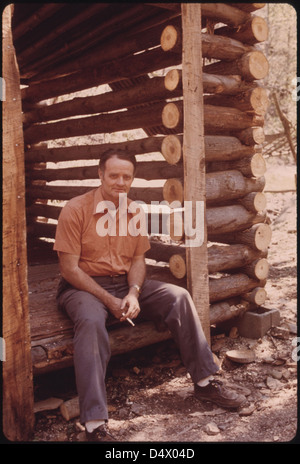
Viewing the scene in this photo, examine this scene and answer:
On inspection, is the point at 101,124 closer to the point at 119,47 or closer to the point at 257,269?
the point at 119,47

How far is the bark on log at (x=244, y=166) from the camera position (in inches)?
197

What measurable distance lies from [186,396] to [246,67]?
3.24 meters

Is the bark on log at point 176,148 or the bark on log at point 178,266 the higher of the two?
the bark on log at point 176,148

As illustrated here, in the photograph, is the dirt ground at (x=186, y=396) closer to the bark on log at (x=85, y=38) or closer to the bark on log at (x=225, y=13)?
the bark on log at (x=225, y=13)

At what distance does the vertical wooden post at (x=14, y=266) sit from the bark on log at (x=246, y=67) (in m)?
2.61

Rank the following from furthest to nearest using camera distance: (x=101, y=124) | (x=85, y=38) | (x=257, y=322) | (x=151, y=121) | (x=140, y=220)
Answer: (x=101, y=124)
(x=85, y=38)
(x=151, y=121)
(x=257, y=322)
(x=140, y=220)

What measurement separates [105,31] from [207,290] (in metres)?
3.46

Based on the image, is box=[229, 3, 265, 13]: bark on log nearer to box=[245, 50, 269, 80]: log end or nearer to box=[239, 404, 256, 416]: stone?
box=[245, 50, 269, 80]: log end

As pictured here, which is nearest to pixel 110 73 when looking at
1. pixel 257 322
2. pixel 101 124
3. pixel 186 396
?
pixel 101 124

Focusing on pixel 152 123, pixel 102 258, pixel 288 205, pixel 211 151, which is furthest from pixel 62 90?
pixel 288 205

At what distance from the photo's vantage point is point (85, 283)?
3748 millimetres

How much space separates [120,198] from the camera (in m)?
4.04

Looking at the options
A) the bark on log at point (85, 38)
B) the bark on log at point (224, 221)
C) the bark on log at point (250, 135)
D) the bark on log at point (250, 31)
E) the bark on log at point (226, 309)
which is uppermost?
the bark on log at point (85, 38)

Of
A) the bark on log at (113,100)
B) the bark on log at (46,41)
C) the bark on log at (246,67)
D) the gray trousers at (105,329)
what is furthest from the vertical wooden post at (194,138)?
the bark on log at (46,41)
